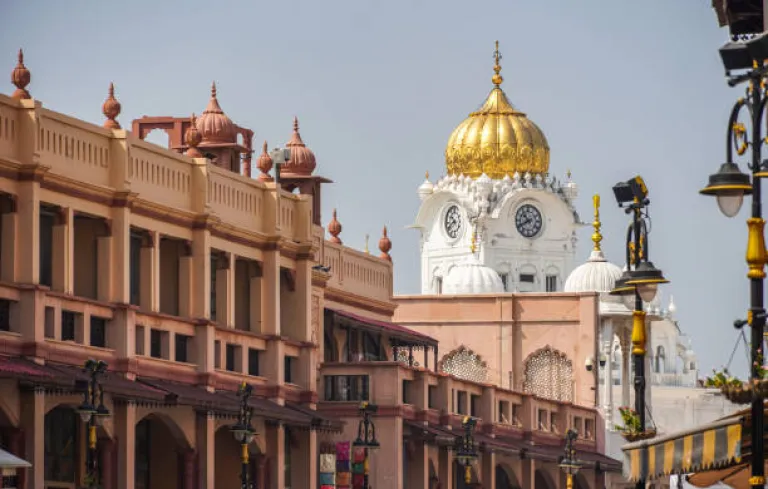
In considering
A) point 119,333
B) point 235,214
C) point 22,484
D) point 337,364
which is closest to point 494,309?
point 337,364

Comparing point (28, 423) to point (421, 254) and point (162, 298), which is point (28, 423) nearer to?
point (162, 298)

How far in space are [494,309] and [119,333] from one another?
4318cm

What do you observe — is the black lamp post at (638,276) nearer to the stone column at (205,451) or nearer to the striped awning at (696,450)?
the striped awning at (696,450)

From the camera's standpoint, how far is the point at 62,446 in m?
45.9

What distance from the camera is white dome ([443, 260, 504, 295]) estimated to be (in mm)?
103750

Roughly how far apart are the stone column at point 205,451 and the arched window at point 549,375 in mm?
37519

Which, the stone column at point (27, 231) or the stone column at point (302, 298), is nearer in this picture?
the stone column at point (27, 231)

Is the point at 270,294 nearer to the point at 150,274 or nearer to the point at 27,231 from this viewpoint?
the point at 150,274

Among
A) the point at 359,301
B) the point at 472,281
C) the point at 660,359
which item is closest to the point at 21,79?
the point at 359,301

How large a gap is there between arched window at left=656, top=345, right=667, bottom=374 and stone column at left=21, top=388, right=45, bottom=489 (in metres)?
102

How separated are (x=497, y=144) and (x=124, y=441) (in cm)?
8467

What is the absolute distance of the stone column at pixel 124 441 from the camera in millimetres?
46406

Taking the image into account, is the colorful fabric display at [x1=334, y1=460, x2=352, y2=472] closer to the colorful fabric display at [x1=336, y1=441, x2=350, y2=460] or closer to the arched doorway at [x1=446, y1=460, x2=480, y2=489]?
the colorful fabric display at [x1=336, y1=441, x2=350, y2=460]

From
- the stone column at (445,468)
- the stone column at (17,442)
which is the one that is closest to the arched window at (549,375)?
the stone column at (445,468)
